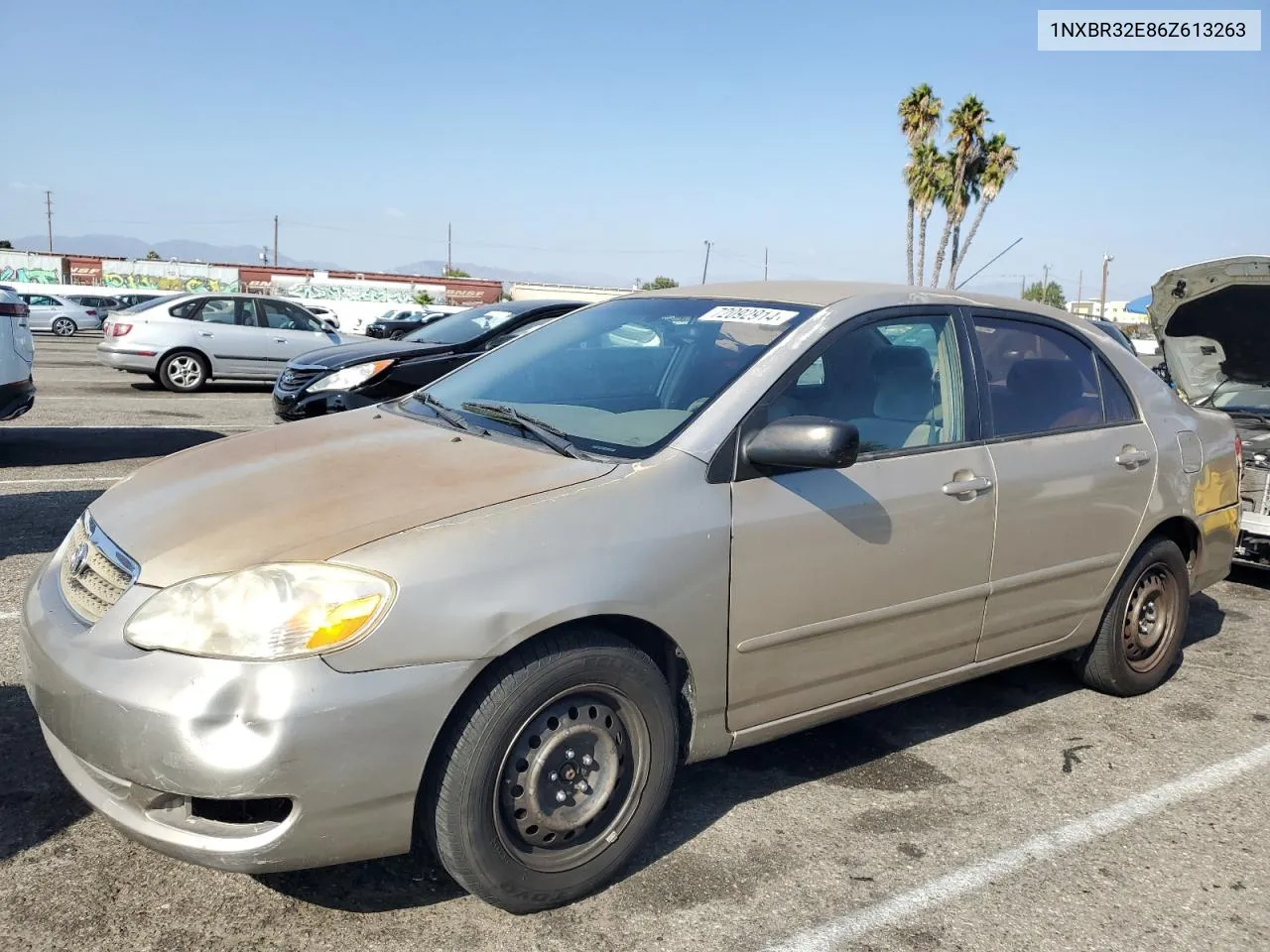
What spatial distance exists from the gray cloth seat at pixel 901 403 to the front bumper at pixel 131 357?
531 inches

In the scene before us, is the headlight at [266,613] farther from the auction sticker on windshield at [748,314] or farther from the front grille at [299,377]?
the front grille at [299,377]

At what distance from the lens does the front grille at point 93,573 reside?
258 cm

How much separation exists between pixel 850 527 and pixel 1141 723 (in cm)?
186

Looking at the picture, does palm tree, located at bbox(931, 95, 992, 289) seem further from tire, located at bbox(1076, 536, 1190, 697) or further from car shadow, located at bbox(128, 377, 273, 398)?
tire, located at bbox(1076, 536, 1190, 697)

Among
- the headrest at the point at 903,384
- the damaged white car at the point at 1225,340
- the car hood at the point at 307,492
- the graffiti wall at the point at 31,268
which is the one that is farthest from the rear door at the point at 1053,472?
the graffiti wall at the point at 31,268

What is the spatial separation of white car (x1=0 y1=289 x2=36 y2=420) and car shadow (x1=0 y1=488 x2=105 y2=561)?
1028 millimetres

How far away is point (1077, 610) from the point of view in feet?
13.3

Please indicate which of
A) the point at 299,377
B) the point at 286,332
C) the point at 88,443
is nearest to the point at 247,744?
the point at 299,377

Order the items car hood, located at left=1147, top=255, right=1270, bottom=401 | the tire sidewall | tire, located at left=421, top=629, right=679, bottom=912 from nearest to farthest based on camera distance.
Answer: tire, located at left=421, top=629, right=679, bottom=912 → the tire sidewall → car hood, located at left=1147, top=255, right=1270, bottom=401

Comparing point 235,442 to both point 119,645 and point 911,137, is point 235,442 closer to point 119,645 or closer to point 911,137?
point 119,645

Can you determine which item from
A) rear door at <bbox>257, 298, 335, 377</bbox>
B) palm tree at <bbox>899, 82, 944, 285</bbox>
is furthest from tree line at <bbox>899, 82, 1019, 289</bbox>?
rear door at <bbox>257, 298, 335, 377</bbox>

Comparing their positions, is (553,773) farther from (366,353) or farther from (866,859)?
(366,353)

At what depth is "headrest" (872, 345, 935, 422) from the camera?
11.6 ft

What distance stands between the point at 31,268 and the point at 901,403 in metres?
57.7
